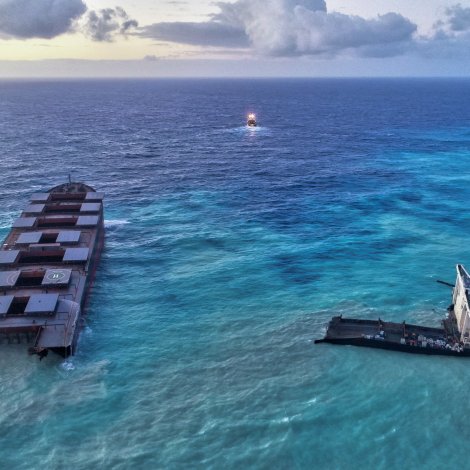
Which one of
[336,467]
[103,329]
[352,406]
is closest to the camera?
Answer: [336,467]

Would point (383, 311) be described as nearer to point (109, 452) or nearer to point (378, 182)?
point (109, 452)

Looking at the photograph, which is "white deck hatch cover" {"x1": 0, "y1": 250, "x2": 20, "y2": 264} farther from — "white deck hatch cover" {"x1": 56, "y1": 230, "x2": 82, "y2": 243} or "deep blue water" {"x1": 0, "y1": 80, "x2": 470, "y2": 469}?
"deep blue water" {"x1": 0, "y1": 80, "x2": 470, "y2": 469}

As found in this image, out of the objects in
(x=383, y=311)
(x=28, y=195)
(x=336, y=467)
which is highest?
(x=28, y=195)

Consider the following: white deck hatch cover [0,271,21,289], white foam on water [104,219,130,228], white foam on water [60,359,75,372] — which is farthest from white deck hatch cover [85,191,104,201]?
white foam on water [60,359,75,372]

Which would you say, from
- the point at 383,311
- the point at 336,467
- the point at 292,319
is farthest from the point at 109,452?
the point at 383,311

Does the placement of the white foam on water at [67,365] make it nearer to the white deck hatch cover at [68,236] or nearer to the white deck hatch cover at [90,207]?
the white deck hatch cover at [68,236]

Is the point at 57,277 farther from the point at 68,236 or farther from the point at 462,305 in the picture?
the point at 462,305
